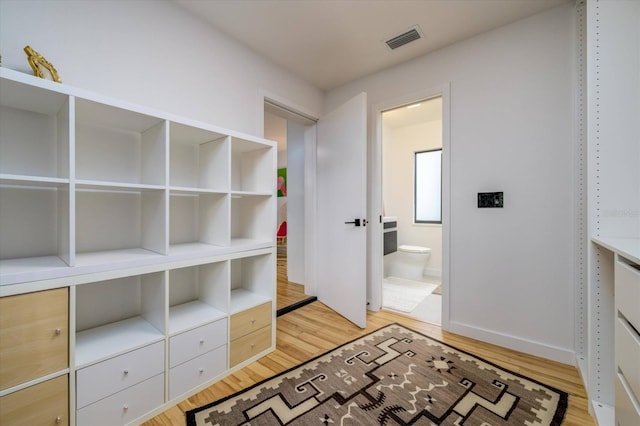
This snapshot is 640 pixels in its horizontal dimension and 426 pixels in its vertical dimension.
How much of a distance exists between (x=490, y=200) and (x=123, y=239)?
267 centimetres

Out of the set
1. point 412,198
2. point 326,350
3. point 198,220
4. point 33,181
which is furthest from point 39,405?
point 412,198

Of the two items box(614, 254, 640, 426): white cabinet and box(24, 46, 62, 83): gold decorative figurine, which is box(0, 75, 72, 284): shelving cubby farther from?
box(614, 254, 640, 426): white cabinet

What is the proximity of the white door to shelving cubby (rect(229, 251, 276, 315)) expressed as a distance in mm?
838

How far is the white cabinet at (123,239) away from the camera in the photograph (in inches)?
43.0

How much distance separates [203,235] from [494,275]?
7.62ft

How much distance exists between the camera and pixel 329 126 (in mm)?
2768

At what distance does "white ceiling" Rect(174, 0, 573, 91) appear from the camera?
5.78 ft

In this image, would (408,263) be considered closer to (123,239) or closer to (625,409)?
(625,409)

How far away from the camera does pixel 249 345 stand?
5.71ft

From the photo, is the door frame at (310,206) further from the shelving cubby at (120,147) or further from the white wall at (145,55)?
the shelving cubby at (120,147)

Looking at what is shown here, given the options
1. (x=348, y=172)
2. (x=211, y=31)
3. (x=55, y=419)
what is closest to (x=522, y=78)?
(x=348, y=172)

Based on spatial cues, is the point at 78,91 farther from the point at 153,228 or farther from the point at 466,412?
the point at 466,412

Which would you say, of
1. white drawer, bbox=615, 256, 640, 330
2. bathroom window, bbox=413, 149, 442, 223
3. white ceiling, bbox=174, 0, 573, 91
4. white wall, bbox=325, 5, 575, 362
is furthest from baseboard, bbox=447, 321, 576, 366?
white ceiling, bbox=174, 0, 573, 91

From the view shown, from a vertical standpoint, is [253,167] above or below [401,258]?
above
